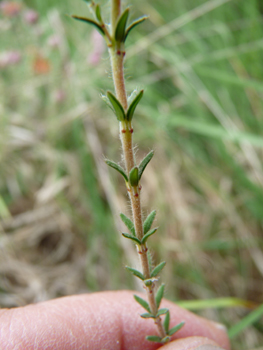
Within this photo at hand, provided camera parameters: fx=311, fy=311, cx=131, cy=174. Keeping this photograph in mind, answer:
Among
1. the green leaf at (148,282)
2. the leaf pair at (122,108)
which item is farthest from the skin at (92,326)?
the leaf pair at (122,108)

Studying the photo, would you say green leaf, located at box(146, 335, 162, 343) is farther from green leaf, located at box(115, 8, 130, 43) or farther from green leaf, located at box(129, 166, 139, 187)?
green leaf, located at box(115, 8, 130, 43)

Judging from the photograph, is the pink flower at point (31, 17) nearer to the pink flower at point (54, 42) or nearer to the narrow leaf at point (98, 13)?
the pink flower at point (54, 42)

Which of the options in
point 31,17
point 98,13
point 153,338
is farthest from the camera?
point 31,17

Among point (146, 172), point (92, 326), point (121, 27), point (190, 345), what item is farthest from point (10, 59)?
point (190, 345)

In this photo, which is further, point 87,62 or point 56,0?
point 56,0

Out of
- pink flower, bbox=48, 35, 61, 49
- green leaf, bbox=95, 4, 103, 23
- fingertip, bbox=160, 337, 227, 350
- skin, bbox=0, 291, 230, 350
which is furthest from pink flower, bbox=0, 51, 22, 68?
fingertip, bbox=160, 337, 227, 350

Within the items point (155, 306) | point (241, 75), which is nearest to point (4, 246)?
point (155, 306)

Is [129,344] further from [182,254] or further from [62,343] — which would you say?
[182,254]

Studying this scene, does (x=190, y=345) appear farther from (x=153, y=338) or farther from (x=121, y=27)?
(x=121, y=27)
